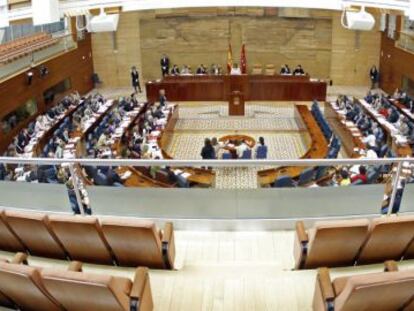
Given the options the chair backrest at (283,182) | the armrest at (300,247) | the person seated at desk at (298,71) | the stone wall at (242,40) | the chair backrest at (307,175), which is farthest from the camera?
the stone wall at (242,40)

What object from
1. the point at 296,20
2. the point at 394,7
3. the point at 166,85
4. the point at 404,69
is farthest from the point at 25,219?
the point at 296,20

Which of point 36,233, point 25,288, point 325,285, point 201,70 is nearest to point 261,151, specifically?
point 36,233

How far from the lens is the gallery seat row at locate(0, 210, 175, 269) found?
391cm

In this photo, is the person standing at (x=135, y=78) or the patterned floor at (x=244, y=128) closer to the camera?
the patterned floor at (x=244, y=128)

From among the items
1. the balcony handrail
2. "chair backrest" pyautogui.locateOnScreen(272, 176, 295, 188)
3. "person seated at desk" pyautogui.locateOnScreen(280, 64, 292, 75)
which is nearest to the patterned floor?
"person seated at desk" pyautogui.locateOnScreen(280, 64, 292, 75)

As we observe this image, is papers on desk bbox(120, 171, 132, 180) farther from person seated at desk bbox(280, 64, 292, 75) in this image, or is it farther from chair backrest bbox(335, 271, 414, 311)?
person seated at desk bbox(280, 64, 292, 75)

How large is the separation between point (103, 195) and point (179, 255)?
39.8 inches

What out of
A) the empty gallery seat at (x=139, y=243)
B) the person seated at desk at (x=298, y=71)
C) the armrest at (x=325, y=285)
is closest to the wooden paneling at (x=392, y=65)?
the person seated at desk at (x=298, y=71)

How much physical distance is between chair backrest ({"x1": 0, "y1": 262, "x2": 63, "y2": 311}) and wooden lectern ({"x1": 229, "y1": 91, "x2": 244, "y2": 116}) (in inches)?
610

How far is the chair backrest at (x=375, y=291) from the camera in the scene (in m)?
2.95

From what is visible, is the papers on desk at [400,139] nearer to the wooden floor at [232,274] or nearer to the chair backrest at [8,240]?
the wooden floor at [232,274]

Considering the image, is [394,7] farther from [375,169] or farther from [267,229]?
[267,229]

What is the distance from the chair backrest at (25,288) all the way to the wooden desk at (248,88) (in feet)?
55.0

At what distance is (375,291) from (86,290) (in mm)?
1719
